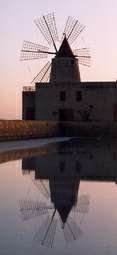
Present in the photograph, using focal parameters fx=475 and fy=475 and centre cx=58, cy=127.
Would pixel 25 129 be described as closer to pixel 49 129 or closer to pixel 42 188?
pixel 49 129

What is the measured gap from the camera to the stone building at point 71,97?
1812 inches

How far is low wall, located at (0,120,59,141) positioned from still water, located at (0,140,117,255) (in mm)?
16288

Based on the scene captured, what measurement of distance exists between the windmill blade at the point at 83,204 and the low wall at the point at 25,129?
1963 cm

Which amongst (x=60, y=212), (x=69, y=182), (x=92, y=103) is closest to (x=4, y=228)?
(x=60, y=212)

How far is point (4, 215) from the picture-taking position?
612 centimetres

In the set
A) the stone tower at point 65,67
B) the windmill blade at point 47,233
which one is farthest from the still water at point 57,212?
the stone tower at point 65,67

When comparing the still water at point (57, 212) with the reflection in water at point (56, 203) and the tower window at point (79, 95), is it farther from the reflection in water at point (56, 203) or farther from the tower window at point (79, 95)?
the tower window at point (79, 95)

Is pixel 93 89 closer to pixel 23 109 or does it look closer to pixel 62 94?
pixel 62 94

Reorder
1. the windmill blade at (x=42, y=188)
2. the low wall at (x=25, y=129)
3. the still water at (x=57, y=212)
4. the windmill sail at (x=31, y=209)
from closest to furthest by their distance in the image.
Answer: the still water at (x=57, y=212) → the windmill sail at (x=31, y=209) → the windmill blade at (x=42, y=188) → the low wall at (x=25, y=129)

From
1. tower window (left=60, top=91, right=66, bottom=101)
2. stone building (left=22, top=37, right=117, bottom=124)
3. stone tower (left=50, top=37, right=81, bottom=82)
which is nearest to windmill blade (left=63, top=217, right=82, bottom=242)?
stone building (left=22, top=37, right=117, bottom=124)

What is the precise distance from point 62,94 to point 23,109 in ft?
17.9

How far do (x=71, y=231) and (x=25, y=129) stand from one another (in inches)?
1074

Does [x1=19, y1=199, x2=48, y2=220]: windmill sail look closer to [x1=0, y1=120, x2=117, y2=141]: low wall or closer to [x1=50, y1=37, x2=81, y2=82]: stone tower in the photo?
[x1=0, y1=120, x2=117, y2=141]: low wall

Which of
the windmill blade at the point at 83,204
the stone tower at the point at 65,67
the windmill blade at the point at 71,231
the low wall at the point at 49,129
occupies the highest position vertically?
the stone tower at the point at 65,67
